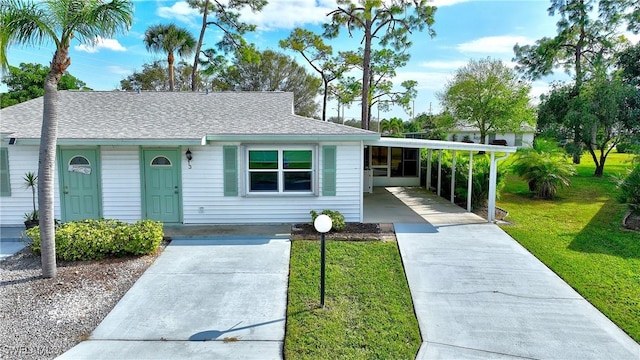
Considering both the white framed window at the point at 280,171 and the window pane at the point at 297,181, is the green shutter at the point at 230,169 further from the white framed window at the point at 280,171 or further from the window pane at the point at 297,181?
the window pane at the point at 297,181

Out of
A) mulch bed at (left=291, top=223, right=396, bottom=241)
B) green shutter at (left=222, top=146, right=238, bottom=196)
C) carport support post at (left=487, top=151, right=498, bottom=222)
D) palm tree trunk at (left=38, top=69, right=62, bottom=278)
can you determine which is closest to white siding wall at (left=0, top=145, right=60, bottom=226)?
palm tree trunk at (left=38, top=69, right=62, bottom=278)

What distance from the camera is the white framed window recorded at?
370 inches

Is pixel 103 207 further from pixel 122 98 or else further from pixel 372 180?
pixel 372 180

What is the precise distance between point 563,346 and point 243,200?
283 inches

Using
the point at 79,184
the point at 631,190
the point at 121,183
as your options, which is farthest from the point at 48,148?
the point at 631,190

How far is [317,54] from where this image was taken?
29453 millimetres

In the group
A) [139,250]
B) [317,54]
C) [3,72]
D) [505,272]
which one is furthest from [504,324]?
[317,54]

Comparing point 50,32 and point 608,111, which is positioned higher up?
point 608,111

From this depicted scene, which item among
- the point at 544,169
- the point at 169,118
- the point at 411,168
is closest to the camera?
the point at 169,118

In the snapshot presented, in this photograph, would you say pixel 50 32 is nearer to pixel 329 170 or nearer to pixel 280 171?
pixel 280 171

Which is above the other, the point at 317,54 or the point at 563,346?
the point at 317,54

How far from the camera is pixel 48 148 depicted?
577cm

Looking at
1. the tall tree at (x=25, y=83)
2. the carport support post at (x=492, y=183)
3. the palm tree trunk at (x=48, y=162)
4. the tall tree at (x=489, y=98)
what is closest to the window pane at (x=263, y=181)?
the palm tree trunk at (x=48, y=162)

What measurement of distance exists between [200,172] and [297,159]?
7.98 feet
